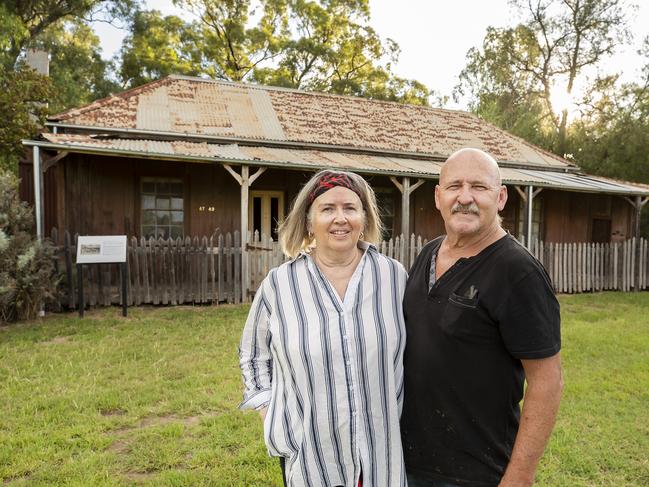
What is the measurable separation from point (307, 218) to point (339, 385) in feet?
2.64

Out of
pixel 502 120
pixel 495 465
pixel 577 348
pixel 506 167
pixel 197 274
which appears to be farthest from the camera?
pixel 502 120

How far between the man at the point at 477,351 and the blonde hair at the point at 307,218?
16.2 inches

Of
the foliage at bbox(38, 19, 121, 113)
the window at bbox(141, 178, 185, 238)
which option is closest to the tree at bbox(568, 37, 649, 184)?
the window at bbox(141, 178, 185, 238)

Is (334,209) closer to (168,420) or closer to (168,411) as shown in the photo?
(168,420)

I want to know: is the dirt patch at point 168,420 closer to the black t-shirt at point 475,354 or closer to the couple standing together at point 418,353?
the couple standing together at point 418,353

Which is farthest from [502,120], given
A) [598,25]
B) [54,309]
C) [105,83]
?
[54,309]

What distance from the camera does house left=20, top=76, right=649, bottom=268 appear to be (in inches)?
403

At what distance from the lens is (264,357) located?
2072 mm

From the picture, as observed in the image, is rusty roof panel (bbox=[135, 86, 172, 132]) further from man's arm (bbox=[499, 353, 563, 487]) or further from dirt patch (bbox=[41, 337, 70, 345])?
man's arm (bbox=[499, 353, 563, 487])

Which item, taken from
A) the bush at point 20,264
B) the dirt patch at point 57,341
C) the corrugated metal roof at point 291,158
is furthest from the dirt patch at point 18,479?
the corrugated metal roof at point 291,158

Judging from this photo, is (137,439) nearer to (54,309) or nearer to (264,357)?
(264,357)

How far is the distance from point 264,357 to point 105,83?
27.4 m

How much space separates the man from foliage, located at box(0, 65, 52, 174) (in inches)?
421

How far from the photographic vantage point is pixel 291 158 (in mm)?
10461
